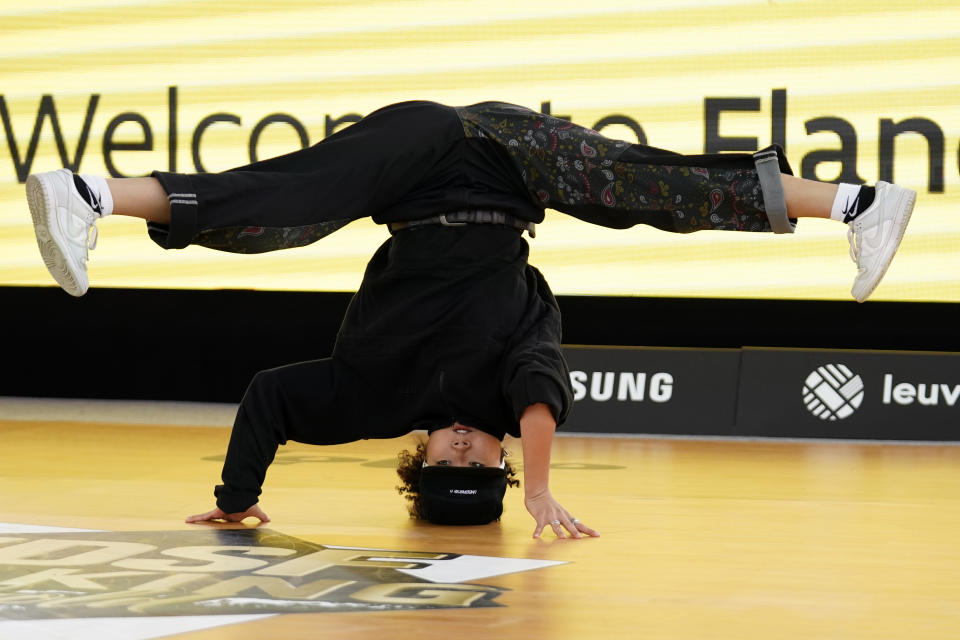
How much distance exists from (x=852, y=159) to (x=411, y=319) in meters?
2.49

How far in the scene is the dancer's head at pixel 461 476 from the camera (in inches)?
101

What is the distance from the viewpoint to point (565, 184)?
2.46m

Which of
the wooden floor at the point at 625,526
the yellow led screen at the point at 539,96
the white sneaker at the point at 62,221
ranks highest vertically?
the yellow led screen at the point at 539,96

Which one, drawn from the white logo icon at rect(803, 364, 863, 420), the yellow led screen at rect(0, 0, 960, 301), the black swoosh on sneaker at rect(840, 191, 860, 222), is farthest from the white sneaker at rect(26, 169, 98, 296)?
the white logo icon at rect(803, 364, 863, 420)

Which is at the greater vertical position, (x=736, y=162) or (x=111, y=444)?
(x=736, y=162)

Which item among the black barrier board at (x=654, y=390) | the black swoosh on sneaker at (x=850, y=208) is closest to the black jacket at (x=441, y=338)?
the black swoosh on sneaker at (x=850, y=208)

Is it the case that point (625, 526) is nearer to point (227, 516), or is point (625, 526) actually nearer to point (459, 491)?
point (459, 491)

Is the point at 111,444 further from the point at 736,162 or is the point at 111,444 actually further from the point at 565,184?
the point at 736,162

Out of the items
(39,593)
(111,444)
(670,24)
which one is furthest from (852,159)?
(39,593)

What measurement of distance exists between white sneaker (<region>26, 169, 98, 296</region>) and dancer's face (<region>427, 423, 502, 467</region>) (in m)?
0.83

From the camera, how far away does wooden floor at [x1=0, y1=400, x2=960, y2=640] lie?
5.64 ft

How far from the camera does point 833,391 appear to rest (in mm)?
4500

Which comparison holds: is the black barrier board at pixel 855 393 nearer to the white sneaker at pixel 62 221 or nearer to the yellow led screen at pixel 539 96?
the yellow led screen at pixel 539 96

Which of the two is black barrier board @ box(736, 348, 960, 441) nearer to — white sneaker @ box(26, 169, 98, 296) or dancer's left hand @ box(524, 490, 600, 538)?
dancer's left hand @ box(524, 490, 600, 538)
